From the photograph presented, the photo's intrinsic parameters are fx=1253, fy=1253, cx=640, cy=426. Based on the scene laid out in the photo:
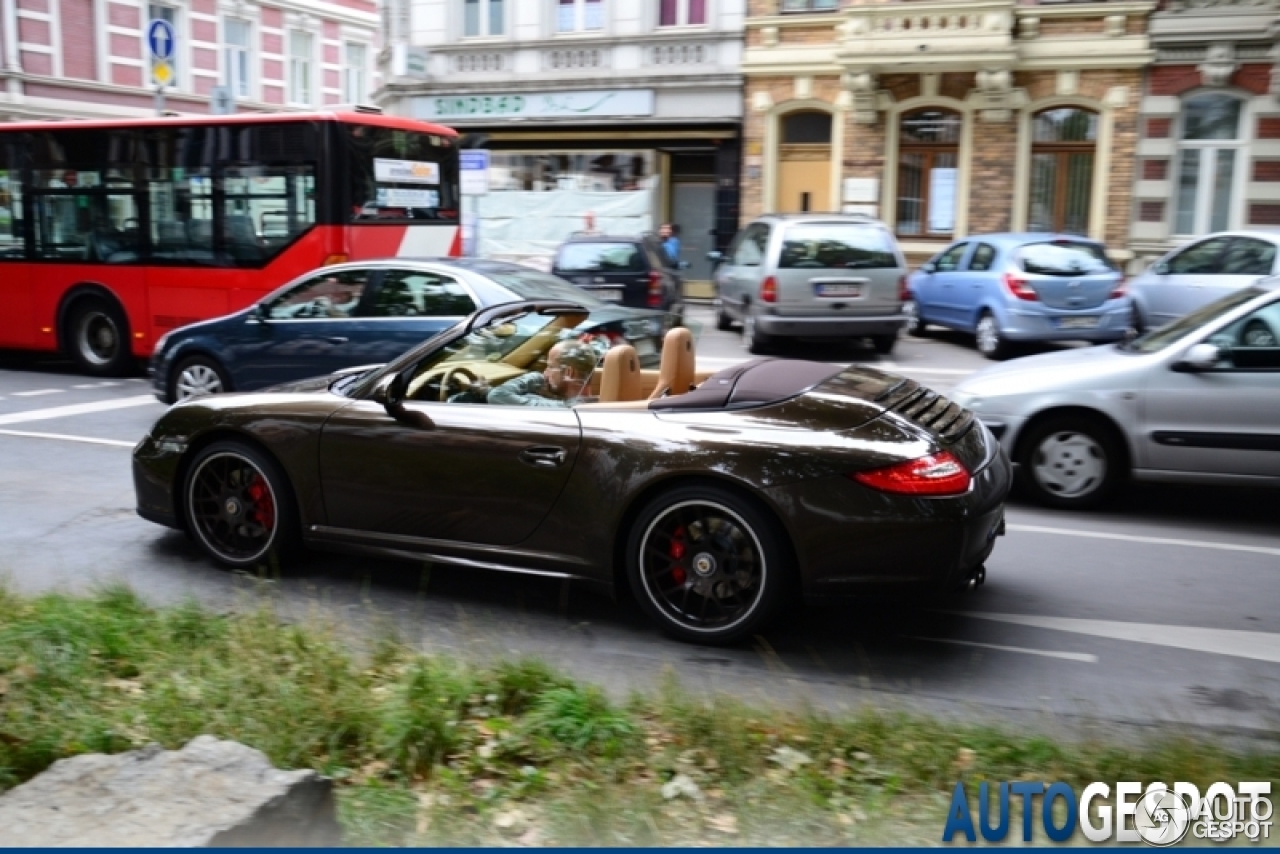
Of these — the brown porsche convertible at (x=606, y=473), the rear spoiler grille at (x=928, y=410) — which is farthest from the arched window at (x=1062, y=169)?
the brown porsche convertible at (x=606, y=473)

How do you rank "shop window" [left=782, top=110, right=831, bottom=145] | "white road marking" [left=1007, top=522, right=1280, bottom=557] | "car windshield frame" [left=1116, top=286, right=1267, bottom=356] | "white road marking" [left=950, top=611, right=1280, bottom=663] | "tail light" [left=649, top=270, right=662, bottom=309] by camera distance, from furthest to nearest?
"shop window" [left=782, top=110, right=831, bottom=145]
"tail light" [left=649, top=270, right=662, bottom=309]
"car windshield frame" [left=1116, top=286, right=1267, bottom=356]
"white road marking" [left=1007, top=522, right=1280, bottom=557]
"white road marking" [left=950, top=611, right=1280, bottom=663]

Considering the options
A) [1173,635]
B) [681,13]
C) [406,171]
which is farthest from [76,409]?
[681,13]

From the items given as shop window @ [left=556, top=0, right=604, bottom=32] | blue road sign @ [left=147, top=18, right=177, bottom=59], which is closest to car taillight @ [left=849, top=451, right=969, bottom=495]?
blue road sign @ [left=147, top=18, right=177, bottom=59]

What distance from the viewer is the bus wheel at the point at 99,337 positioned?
14.7 m

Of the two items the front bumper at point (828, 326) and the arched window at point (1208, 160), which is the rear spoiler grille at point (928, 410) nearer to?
the front bumper at point (828, 326)

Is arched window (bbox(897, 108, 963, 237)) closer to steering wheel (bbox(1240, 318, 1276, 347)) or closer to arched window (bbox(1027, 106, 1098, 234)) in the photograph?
arched window (bbox(1027, 106, 1098, 234))

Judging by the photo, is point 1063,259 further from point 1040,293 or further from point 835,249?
point 835,249

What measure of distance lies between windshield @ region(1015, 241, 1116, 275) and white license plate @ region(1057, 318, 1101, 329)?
0.60 meters

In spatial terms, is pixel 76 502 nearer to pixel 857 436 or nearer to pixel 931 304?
pixel 857 436

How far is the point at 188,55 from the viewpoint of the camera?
1393 inches

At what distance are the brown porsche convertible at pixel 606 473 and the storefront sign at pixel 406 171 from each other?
789cm

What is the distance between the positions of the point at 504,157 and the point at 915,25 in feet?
32.4

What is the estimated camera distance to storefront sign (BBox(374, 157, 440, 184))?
14.1 meters

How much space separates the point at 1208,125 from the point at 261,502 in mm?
20126
